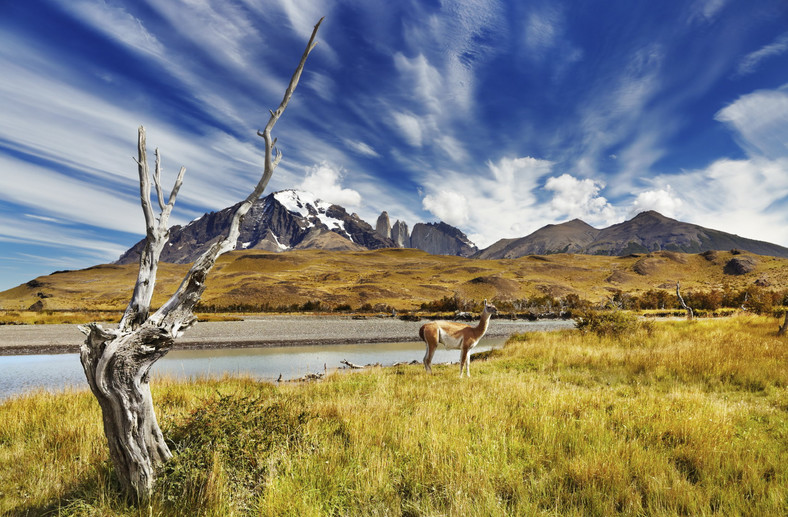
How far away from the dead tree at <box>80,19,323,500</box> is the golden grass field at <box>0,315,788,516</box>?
284 millimetres

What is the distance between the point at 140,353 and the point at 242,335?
99.6ft

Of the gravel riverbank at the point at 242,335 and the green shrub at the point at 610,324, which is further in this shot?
the gravel riverbank at the point at 242,335

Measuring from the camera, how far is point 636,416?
579cm

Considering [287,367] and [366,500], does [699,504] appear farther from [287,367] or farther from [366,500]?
[287,367]

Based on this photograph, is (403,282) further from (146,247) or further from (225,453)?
(146,247)

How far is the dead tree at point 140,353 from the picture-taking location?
2881 millimetres

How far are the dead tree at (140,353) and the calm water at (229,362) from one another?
33.1ft

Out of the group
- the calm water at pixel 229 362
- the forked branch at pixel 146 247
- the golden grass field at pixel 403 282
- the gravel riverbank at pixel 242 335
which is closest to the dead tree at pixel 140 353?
the forked branch at pixel 146 247

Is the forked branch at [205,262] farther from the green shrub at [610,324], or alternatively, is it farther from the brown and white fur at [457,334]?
the green shrub at [610,324]

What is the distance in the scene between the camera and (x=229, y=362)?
1956 centimetres

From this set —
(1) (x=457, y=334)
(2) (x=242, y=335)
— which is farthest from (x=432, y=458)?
(2) (x=242, y=335)

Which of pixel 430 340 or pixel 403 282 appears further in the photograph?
pixel 403 282

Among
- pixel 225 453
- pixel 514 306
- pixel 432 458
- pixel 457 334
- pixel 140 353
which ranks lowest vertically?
pixel 432 458

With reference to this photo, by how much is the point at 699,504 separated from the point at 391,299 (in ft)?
222
